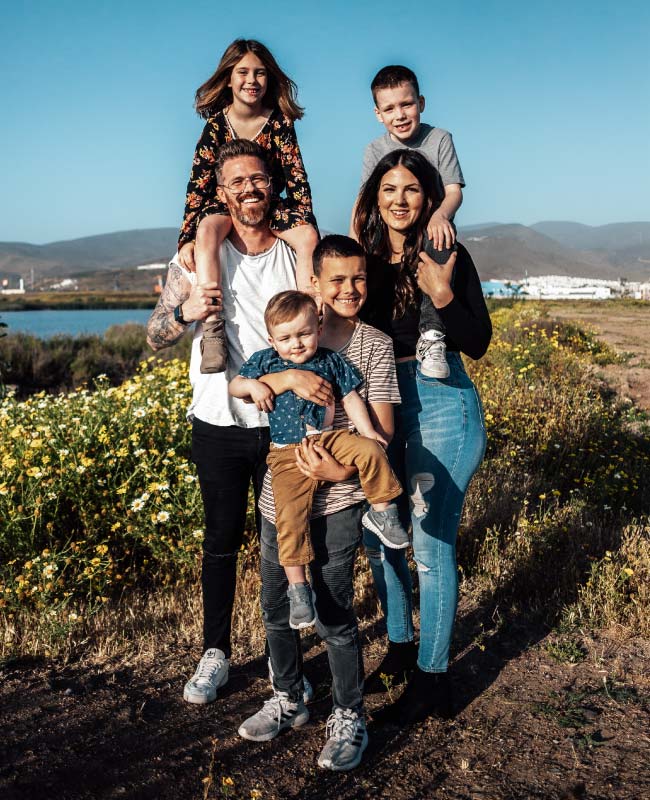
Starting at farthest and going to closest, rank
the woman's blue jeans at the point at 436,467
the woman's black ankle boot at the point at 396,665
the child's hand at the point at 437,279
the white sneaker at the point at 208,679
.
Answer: the woman's black ankle boot at the point at 396,665 < the white sneaker at the point at 208,679 < the woman's blue jeans at the point at 436,467 < the child's hand at the point at 437,279

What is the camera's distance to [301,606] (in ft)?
9.02

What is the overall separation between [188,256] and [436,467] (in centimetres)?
135

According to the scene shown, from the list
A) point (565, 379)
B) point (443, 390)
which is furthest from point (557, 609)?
point (565, 379)

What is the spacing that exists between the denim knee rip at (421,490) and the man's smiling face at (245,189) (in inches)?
48.0

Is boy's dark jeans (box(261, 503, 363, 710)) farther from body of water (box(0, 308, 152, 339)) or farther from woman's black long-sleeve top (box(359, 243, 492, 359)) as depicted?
body of water (box(0, 308, 152, 339))

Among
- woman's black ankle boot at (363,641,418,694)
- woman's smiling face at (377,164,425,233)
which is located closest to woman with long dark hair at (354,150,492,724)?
woman's smiling face at (377,164,425,233)

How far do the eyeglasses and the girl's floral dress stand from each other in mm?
263

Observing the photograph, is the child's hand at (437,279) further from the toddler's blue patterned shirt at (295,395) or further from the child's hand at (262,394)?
the child's hand at (262,394)

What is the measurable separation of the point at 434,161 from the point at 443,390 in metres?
1.49

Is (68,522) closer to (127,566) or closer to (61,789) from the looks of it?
(127,566)

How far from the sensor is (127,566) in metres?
4.81

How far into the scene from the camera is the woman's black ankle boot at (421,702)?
3.22 metres

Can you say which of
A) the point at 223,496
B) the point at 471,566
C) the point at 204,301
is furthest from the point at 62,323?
the point at 204,301

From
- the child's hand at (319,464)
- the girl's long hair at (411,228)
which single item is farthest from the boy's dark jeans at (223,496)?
the girl's long hair at (411,228)
